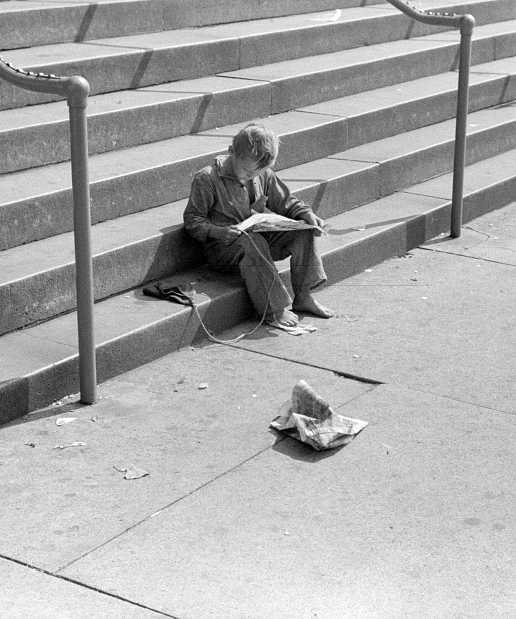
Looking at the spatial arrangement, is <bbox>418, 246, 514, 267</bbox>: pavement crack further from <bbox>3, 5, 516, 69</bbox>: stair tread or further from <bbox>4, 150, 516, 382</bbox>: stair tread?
<bbox>3, 5, 516, 69</bbox>: stair tread

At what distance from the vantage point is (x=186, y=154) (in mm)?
6309

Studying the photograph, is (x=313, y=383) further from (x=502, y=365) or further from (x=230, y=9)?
(x=230, y=9)

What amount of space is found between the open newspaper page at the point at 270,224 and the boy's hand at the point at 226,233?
0.03m

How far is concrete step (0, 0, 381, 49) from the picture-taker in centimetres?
689

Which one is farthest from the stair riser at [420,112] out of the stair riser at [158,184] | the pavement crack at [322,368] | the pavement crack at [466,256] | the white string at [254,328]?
the pavement crack at [322,368]

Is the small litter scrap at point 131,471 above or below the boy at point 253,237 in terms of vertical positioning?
below

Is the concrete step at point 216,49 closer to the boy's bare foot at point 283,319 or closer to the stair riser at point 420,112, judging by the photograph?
Result: the stair riser at point 420,112

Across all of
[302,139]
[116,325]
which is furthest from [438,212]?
[116,325]

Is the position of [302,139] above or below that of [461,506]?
above

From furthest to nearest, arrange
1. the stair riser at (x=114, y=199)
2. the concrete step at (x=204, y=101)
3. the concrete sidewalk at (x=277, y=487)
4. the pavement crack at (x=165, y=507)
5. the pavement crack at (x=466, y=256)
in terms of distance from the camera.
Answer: the pavement crack at (x=466, y=256) → the concrete step at (x=204, y=101) → the stair riser at (x=114, y=199) → the pavement crack at (x=165, y=507) → the concrete sidewalk at (x=277, y=487)

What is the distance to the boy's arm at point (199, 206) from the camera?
18.4ft

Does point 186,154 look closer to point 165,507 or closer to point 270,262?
point 270,262

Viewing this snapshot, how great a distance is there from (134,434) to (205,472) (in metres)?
0.41

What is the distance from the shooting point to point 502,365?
5215 millimetres
